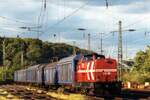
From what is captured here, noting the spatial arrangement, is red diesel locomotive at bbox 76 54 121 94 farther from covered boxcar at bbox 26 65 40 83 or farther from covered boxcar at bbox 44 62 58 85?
covered boxcar at bbox 26 65 40 83

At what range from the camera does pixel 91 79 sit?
37.3 meters

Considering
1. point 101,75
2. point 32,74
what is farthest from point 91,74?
point 32,74

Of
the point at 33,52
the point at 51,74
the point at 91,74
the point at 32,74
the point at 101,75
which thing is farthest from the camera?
the point at 33,52

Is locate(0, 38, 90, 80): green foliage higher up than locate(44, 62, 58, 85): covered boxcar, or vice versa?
locate(0, 38, 90, 80): green foliage

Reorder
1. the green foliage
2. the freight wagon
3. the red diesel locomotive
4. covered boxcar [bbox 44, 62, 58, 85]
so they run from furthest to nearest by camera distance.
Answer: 1. the green foliage
2. covered boxcar [bbox 44, 62, 58, 85]
3. the freight wagon
4. the red diesel locomotive


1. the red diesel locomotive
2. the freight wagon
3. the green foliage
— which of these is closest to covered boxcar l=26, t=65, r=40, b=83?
the freight wagon

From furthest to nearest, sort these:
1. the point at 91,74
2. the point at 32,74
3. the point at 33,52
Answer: the point at 33,52, the point at 32,74, the point at 91,74

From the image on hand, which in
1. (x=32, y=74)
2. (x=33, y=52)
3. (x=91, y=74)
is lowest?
(x=32, y=74)

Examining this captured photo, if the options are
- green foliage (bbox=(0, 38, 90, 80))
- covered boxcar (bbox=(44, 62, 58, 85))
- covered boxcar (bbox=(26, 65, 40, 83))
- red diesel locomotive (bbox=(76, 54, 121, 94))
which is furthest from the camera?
green foliage (bbox=(0, 38, 90, 80))

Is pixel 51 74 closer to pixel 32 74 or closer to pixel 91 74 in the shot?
pixel 91 74

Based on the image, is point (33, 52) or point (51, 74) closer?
point (51, 74)

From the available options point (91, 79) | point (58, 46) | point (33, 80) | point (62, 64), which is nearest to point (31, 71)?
point (33, 80)

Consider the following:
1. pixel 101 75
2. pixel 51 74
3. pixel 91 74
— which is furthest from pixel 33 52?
pixel 101 75

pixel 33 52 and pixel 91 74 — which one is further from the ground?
pixel 33 52
